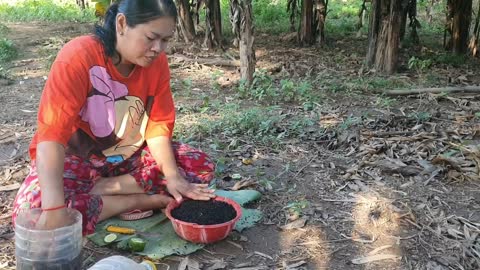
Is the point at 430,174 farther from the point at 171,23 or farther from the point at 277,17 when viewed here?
the point at 277,17

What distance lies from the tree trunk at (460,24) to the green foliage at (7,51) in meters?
5.27

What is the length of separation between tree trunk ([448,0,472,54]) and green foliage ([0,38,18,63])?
5.27 meters

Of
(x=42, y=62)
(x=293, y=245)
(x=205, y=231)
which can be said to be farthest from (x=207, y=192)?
(x=42, y=62)

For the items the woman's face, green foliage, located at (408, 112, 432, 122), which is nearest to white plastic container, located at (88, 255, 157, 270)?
the woman's face

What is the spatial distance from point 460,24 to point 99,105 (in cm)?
526

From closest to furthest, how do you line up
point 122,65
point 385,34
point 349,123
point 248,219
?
point 122,65
point 248,219
point 349,123
point 385,34

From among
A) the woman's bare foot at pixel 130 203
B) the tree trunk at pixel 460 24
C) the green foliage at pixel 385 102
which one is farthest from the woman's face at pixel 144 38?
the tree trunk at pixel 460 24

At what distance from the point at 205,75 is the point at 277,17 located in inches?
168

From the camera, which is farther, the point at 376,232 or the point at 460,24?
the point at 460,24

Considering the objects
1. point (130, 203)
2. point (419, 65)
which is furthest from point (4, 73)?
point (419, 65)

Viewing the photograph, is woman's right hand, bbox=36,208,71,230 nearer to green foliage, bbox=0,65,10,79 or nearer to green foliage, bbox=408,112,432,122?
green foliage, bbox=408,112,432,122

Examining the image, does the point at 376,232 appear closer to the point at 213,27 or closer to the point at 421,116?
the point at 421,116

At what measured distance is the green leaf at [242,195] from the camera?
2.58 metres

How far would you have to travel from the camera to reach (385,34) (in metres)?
5.26
